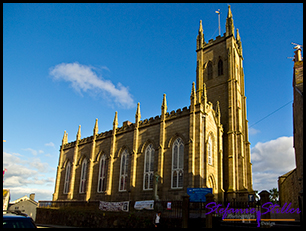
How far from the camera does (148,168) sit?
27172 mm

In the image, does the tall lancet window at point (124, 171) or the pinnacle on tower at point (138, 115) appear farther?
the pinnacle on tower at point (138, 115)

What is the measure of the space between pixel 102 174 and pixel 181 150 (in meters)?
11.8

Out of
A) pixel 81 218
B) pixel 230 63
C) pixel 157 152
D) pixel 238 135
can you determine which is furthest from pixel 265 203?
pixel 230 63

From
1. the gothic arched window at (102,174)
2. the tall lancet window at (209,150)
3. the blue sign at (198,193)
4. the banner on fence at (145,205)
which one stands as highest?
the tall lancet window at (209,150)

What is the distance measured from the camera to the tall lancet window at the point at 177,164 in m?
24.3

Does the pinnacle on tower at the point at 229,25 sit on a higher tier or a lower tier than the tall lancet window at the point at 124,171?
higher

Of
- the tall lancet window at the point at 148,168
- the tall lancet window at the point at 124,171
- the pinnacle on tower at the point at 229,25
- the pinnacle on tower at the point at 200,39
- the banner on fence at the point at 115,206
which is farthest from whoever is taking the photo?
the pinnacle on tower at the point at 200,39

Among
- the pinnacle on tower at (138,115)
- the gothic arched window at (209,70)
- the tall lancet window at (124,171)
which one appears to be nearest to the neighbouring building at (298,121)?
the gothic arched window at (209,70)

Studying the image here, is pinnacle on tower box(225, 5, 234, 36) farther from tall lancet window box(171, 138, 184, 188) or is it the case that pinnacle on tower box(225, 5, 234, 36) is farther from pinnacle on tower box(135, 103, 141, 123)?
tall lancet window box(171, 138, 184, 188)

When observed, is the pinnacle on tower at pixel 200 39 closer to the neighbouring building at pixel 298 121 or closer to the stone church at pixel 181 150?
the stone church at pixel 181 150

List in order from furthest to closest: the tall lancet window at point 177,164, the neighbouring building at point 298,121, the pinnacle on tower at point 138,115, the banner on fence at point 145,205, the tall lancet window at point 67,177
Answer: the tall lancet window at point 67,177
the pinnacle on tower at point 138,115
the tall lancet window at point 177,164
the banner on fence at point 145,205
the neighbouring building at point 298,121

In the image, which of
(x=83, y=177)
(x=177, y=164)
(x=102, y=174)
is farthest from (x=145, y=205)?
(x=83, y=177)

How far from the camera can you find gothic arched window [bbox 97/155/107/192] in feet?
103

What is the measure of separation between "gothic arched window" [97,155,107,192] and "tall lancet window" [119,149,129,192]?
2781 millimetres
